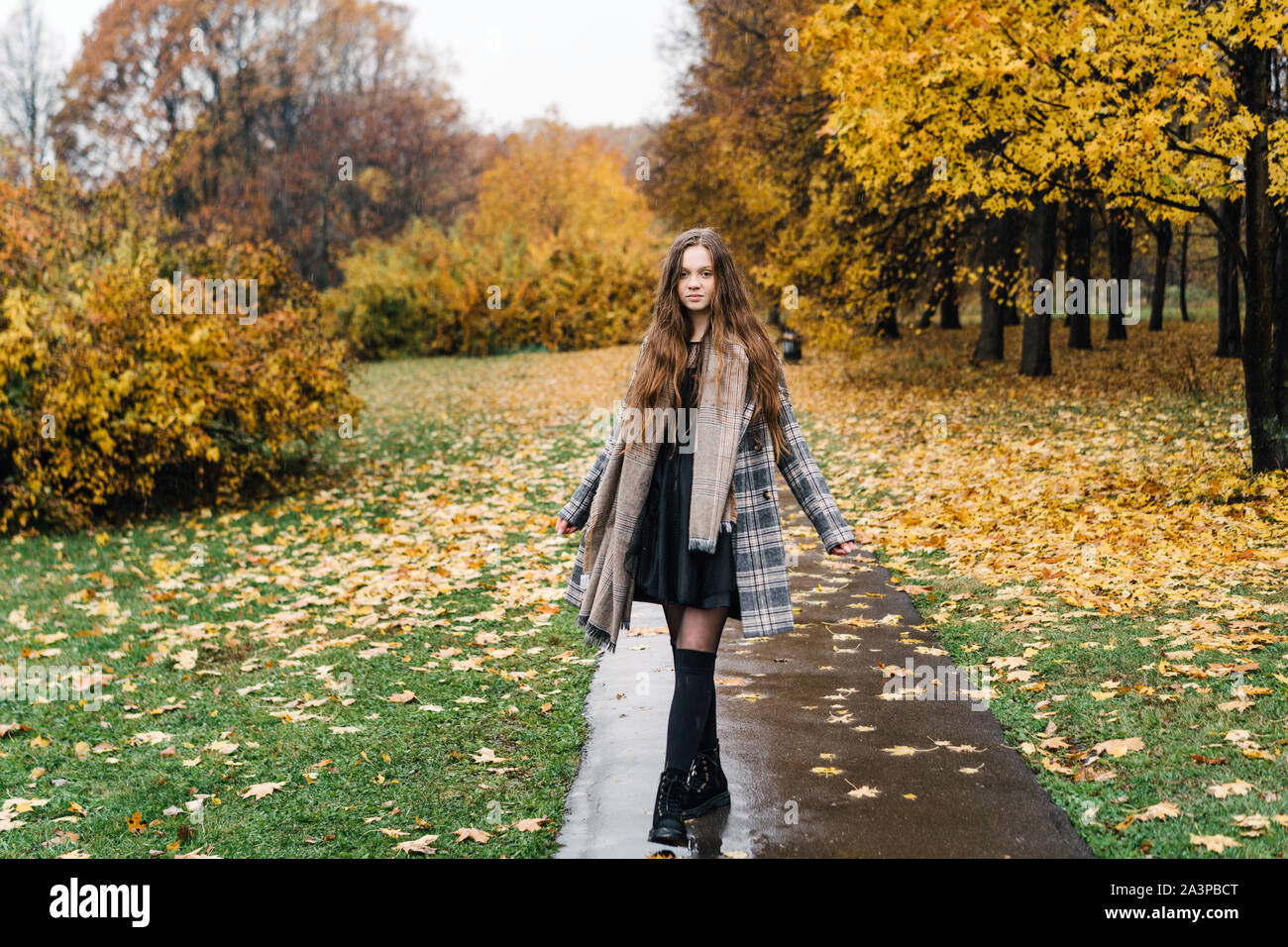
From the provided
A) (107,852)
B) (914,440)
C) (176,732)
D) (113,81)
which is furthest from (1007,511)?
(113,81)

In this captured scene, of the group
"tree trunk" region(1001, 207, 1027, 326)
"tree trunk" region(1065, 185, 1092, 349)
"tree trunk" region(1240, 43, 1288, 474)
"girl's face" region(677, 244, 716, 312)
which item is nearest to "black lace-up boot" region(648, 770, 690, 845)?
"girl's face" region(677, 244, 716, 312)

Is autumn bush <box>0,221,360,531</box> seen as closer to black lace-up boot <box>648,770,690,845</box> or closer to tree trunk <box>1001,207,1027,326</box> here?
black lace-up boot <box>648,770,690,845</box>

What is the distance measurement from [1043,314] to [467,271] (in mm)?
20461

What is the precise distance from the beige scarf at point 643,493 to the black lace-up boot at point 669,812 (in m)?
0.53

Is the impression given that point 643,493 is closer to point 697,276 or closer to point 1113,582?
point 697,276

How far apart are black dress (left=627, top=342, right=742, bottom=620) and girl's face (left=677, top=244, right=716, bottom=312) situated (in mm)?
173

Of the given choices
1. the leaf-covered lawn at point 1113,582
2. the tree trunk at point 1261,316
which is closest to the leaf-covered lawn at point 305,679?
the leaf-covered lawn at point 1113,582

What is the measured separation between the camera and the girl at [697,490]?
379 cm

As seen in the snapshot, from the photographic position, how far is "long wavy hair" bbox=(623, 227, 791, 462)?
152 inches

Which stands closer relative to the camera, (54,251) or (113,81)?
A: (54,251)

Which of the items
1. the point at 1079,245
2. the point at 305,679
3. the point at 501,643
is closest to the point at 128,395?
the point at 305,679

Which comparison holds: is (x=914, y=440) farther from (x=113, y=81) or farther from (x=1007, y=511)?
(x=113, y=81)

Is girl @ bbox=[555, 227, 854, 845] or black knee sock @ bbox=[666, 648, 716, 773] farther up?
girl @ bbox=[555, 227, 854, 845]

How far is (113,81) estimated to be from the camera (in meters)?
35.9
